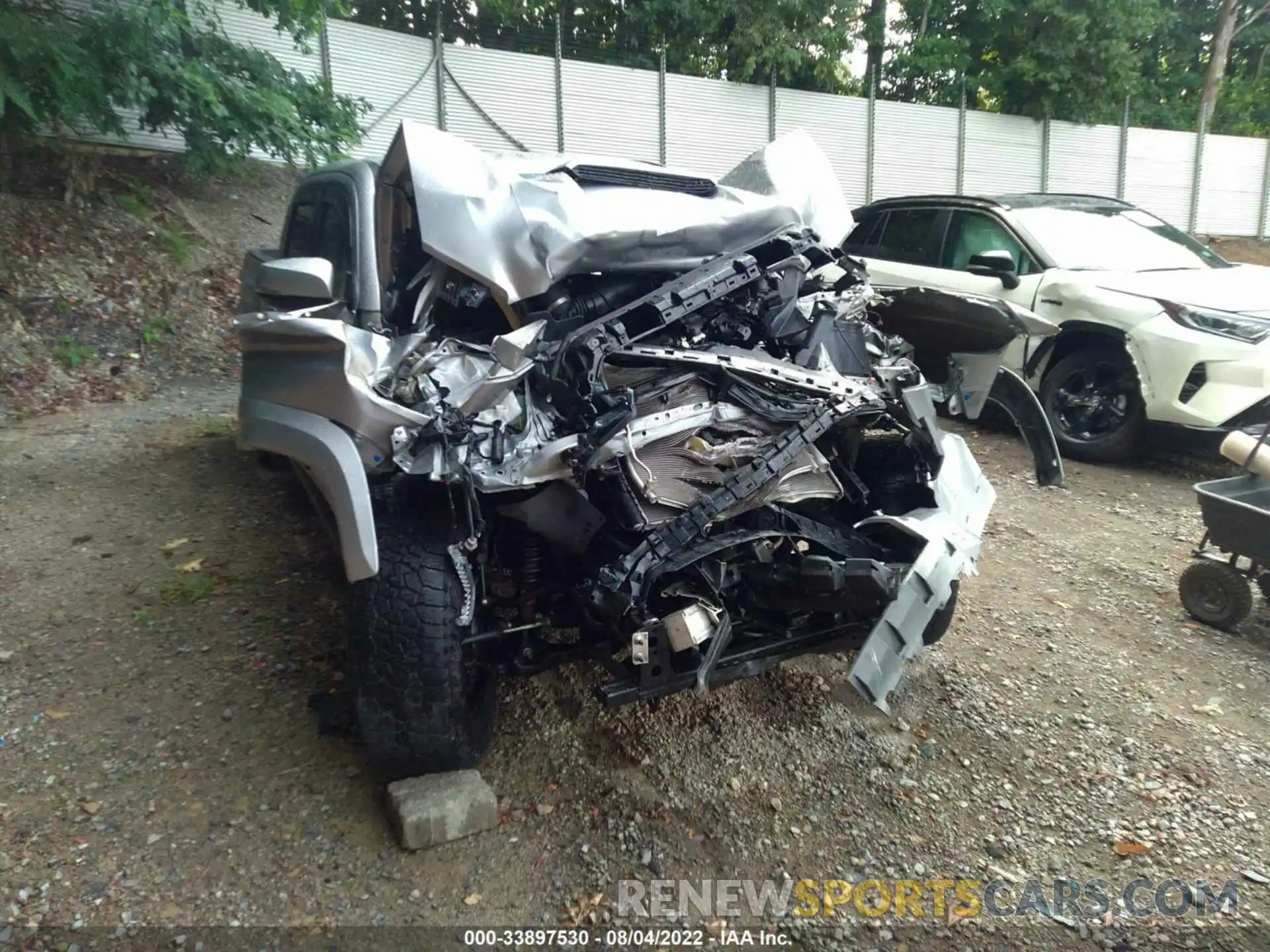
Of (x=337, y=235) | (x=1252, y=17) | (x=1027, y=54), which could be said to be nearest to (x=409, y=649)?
(x=337, y=235)

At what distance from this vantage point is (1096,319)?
5.97m

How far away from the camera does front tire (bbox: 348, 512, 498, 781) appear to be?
100 inches

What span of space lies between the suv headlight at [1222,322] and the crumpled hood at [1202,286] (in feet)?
0.18

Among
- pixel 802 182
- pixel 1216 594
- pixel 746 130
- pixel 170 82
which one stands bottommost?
pixel 1216 594

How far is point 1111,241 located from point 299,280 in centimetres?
624

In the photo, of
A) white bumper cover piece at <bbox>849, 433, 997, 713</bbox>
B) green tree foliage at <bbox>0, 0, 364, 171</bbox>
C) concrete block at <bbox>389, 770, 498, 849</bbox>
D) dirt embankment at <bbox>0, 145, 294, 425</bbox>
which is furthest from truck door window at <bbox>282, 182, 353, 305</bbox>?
dirt embankment at <bbox>0, 145, 294, 425</bbox>

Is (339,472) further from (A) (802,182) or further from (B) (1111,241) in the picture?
(B) (1111,241)

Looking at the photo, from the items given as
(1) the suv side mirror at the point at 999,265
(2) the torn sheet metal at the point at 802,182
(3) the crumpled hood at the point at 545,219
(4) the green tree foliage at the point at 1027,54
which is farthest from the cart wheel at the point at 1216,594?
(4) the green tree foliage at the point at 1027,54

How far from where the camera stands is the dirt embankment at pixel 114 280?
709 cm

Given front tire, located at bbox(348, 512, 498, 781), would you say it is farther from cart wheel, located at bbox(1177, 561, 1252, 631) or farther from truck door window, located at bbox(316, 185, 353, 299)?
cart wheel, located at bbox(1177, 561, 1252, 631)

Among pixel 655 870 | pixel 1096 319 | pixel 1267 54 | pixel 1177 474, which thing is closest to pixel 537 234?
pixel 655 870

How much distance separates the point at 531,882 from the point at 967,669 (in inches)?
80.3

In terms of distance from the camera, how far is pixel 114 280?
25.8 ft

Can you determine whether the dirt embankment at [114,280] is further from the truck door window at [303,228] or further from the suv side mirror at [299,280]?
the suv side mirror at [299,280]
